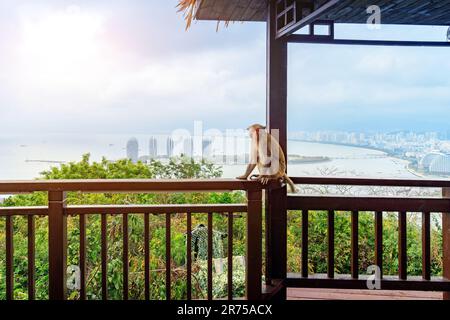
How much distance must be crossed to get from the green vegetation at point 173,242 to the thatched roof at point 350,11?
3.59ft

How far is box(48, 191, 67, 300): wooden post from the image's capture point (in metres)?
1.97

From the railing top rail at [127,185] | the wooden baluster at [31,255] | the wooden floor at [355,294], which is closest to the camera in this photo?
the railing top rail at [127,185]

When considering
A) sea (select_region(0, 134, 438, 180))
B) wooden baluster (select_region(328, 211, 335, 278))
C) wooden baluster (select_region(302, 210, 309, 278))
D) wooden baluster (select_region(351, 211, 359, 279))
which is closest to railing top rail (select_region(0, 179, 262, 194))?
sea (select_region(0, 134, 438, 180))

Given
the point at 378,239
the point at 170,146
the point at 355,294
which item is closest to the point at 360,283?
the point at 355,294

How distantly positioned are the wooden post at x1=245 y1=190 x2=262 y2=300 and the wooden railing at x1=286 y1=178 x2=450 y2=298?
0.43 meters

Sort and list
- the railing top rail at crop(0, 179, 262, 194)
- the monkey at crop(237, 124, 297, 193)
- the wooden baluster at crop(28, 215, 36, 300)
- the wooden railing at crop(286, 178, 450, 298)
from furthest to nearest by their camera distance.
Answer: the wooden railing at crop(286, 178, 450, 298), the monkey at crop(237, 124, 297, 193), the wooden baluster at crop(28, 215, 36, 300), the railing top rail at crop(0, 179, 262, 194)

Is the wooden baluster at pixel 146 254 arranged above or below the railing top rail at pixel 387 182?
below

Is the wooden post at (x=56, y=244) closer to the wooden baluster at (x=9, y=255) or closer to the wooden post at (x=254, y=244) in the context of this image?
the wooden baluster at (x=9, y=255)

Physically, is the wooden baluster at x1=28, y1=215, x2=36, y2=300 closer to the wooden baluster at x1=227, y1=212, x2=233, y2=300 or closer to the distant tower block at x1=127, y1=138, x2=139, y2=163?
the distant tower block at x1=127, y1=138, x2=139, y2=163

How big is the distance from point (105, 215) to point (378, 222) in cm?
180

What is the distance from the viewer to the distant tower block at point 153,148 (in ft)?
8.50

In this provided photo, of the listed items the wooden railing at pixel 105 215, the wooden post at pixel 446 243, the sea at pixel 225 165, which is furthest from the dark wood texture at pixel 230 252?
the wooden post at pixel 446 243

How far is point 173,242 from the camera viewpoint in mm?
2594

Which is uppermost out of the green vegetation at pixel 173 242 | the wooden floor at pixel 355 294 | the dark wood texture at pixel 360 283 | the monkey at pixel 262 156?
the monkey at pixel 262 156
